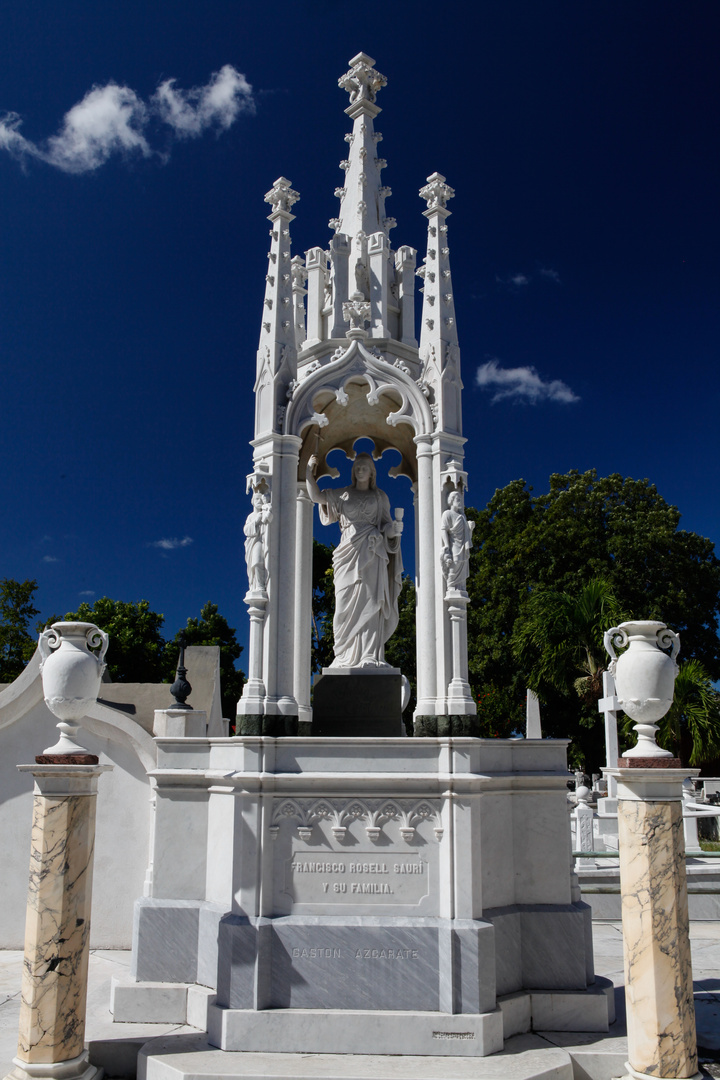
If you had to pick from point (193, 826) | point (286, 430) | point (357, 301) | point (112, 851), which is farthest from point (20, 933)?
point (357, 301)

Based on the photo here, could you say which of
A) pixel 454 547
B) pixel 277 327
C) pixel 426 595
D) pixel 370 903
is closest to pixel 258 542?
pixel 426 595

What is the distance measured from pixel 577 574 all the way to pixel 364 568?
24665 mm

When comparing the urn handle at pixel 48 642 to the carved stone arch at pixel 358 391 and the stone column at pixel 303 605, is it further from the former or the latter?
the stone column at pixel 303 605

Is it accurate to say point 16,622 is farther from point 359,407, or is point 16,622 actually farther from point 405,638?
point 359,407

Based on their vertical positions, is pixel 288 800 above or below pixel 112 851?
above

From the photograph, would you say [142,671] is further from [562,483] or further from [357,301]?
[357,301]

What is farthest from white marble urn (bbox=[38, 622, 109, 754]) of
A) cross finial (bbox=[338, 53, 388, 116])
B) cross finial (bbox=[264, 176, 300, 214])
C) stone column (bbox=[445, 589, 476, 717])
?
cross finial (bbox=[338, 53, 388, 116])

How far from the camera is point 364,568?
867 cm

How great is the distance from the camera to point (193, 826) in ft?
24.7

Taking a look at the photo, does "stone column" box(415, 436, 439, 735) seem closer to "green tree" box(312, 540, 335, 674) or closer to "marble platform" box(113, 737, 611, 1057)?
"marble platform" box(113, 737, 611, 1057)

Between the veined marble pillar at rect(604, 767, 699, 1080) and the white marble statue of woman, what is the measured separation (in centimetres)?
325

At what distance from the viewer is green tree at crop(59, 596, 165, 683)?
3847 centimetres

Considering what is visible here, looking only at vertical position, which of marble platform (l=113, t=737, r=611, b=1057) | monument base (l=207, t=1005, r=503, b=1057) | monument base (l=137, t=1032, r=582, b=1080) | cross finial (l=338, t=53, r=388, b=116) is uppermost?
cross finial (l=338, t=53, r=388, b=116)

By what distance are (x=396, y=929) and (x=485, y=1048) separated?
1066mm
